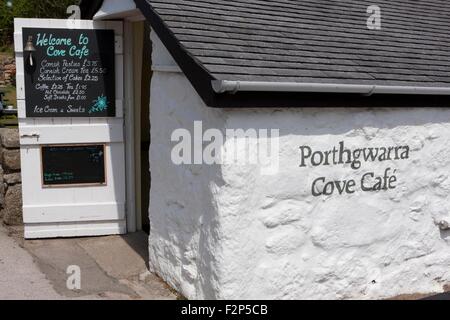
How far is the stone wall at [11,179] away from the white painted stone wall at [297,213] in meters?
2.25

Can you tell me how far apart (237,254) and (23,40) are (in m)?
3.54

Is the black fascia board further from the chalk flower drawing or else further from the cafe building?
the chalk flower drawing

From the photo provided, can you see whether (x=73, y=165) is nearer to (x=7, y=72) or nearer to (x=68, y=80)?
(x=68, y=80)

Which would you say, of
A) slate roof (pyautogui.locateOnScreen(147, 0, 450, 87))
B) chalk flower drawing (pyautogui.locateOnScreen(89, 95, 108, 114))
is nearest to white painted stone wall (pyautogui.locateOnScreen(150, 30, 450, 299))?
slate roof (pyautogui.locateOnScreen(147, 0, 450, 87))

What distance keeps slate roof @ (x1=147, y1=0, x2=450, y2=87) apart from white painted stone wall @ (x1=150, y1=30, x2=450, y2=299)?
34 cm

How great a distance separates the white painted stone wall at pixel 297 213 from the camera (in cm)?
410

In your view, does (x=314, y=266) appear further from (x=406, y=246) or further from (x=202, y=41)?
(x=202, y=41)

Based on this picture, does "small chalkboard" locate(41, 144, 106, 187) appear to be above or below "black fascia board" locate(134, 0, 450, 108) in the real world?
below

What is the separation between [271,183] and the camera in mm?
4188

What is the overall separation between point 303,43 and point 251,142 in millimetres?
1375

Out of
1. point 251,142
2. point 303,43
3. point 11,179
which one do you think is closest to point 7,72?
point 11,179

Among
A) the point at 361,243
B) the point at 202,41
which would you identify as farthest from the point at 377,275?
the point at 202,41

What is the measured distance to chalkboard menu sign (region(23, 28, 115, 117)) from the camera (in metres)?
5.79

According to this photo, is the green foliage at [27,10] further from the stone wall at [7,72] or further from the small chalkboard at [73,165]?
the small chalkboard at [73,165]
